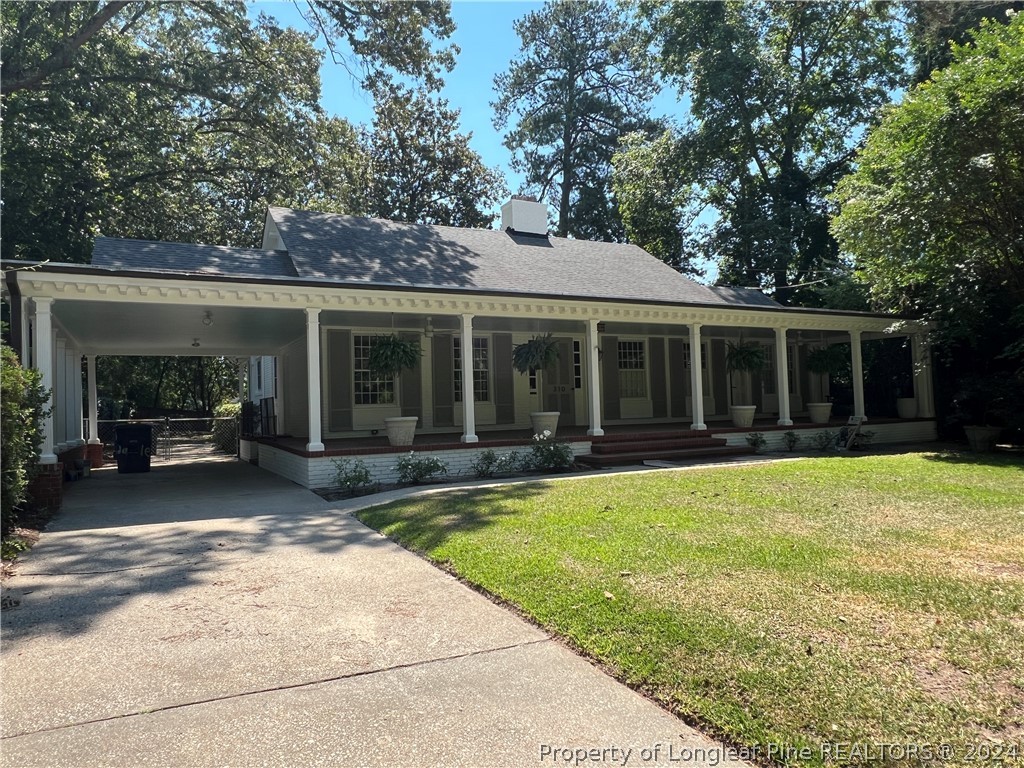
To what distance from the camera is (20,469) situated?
6.32m

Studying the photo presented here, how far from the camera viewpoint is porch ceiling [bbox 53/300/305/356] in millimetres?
10500

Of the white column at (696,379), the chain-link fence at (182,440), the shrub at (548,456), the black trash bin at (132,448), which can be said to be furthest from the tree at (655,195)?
the black trash bin at (132,448)

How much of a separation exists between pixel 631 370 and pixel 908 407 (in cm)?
753

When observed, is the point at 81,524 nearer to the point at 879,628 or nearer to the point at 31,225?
the point at 879,628

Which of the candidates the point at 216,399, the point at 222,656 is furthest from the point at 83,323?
the point at 216,399

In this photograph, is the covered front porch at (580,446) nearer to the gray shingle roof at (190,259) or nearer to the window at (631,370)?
the window at (631,370)

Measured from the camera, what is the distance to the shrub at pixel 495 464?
36.0 feet

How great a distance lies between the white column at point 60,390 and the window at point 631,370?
1211 cm

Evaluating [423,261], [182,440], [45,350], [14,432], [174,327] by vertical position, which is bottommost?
[182,440]

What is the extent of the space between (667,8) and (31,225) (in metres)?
24.7

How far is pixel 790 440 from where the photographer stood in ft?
46.3

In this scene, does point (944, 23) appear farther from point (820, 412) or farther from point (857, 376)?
point (820, 412)

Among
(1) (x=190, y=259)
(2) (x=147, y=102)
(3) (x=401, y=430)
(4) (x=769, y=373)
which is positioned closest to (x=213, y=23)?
(2) (x=147, y=102)

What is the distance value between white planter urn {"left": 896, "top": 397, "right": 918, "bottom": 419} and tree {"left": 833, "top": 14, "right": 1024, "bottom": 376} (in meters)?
1.49
